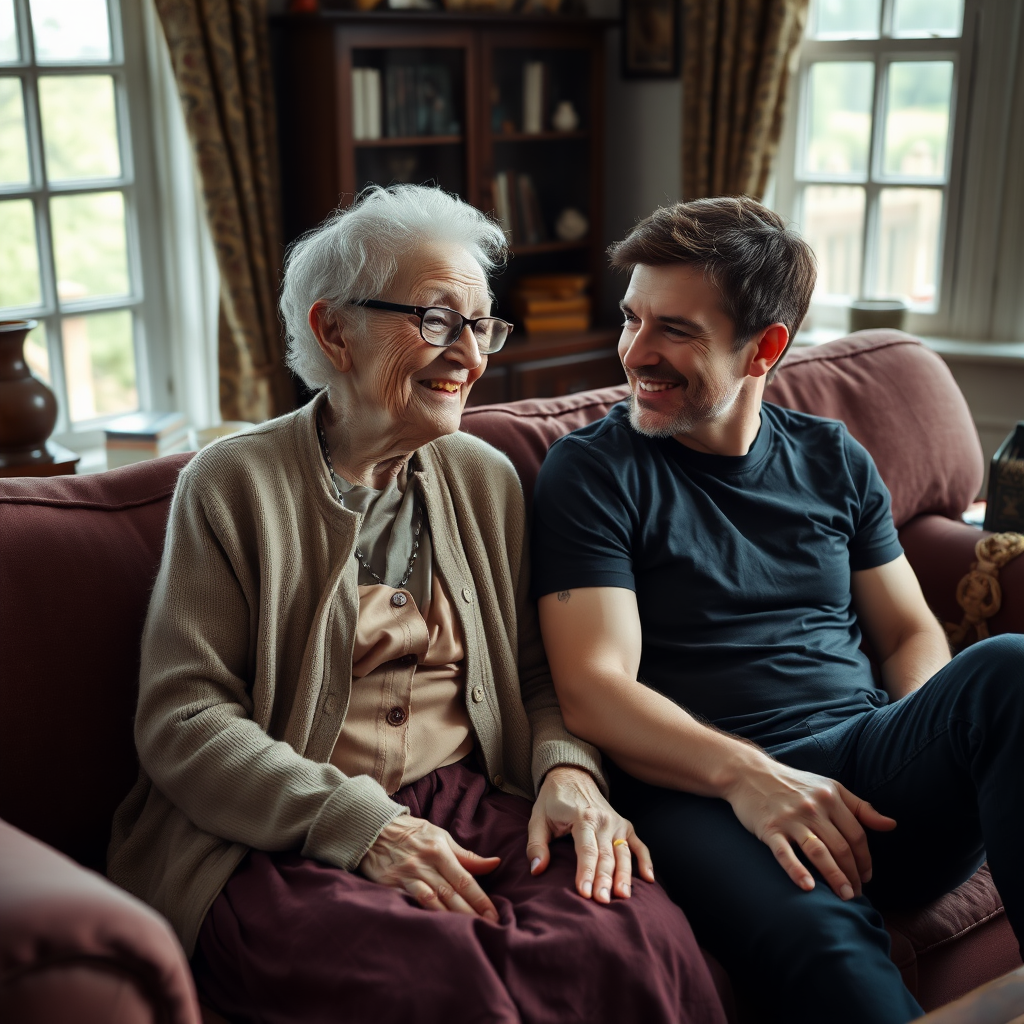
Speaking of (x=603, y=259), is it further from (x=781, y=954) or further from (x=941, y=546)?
(x=781, y=954)

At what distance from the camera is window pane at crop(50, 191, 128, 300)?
3400mm

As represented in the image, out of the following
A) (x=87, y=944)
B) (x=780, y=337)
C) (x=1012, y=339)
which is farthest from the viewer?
(x=1012, y=339)

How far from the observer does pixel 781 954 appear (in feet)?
4.07

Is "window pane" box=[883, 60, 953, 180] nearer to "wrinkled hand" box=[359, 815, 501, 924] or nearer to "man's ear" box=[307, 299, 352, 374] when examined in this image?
"man's ear" box=[307, 299, 352, 374]

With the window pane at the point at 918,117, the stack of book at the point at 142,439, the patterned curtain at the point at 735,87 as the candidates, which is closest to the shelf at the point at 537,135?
the patterned curtain at the point at 735,87

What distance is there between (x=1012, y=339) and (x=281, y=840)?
3.14 m

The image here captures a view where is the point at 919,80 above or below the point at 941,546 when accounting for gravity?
above

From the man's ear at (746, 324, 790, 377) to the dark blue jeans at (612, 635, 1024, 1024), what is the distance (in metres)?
0.51

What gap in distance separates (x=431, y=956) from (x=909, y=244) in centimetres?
330

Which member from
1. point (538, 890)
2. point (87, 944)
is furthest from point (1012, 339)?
point (87, 944)

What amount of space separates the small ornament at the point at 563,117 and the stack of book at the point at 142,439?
223cm

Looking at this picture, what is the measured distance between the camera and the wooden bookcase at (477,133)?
3.45 meters

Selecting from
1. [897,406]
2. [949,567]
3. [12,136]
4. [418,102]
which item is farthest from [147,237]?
[949,567]

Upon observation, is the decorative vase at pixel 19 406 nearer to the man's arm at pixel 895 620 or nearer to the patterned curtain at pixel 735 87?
the man's arm at pixel 895 620
